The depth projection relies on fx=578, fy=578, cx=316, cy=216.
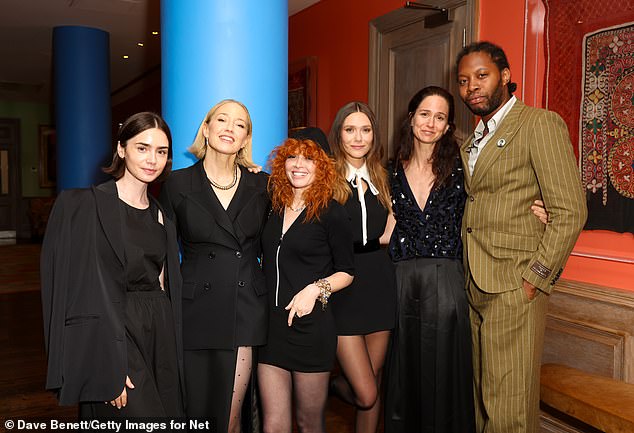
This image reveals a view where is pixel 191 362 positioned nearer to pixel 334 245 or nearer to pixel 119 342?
pixel 119 342

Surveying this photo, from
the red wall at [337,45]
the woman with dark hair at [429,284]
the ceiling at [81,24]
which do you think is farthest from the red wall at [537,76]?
the ceiling at [81,24]

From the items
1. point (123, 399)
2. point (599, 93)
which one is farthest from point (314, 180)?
point (599, 93)

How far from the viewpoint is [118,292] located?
2031mm

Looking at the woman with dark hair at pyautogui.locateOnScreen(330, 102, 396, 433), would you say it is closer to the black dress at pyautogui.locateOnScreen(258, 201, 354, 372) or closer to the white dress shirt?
the black dress at pyautogui.locateOnScreen(258, 201, 354, 372)

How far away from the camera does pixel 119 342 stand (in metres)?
1.98

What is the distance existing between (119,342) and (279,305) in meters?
0.61

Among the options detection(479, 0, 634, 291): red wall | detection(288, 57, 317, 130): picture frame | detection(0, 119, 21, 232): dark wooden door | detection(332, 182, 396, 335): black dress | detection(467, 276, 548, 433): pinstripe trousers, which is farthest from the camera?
detection(0, 119, 21, 232): dark wooden door

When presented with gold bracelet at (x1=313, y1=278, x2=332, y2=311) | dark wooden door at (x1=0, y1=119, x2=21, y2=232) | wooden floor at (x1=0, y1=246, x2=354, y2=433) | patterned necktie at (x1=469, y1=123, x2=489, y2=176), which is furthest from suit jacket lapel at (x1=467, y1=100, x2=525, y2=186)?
dark wooden door at (x1=0, y1=119, x2=21, y2=232)

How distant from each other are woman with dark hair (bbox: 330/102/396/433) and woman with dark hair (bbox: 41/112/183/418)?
743mm

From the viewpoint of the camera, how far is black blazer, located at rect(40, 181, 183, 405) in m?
1.96

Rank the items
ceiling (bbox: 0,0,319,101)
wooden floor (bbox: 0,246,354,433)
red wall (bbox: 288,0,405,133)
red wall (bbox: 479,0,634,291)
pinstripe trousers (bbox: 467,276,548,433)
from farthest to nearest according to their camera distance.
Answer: ceiling (bbox: 0,0,319,101) < red wall (bbox: 288,0,405,133) < wooden floor (bbox: 0,246,354,433) < red wall (bbox: 479,0,634,291) < pinstripe trousers (bbox: 467,276,548,433)

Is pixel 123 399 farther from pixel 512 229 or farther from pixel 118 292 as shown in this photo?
pixel 512 229

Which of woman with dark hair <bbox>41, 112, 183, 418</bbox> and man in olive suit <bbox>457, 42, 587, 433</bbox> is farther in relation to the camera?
man in olive suit <bbox>457, 42, 587, 433</bbox>

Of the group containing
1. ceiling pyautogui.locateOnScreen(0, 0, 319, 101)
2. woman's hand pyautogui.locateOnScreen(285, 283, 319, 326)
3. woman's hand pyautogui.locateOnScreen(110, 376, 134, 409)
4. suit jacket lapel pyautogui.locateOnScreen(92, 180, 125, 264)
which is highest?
ceiling pyautogui.locateOnScreen(0, 0, 319, 101)
